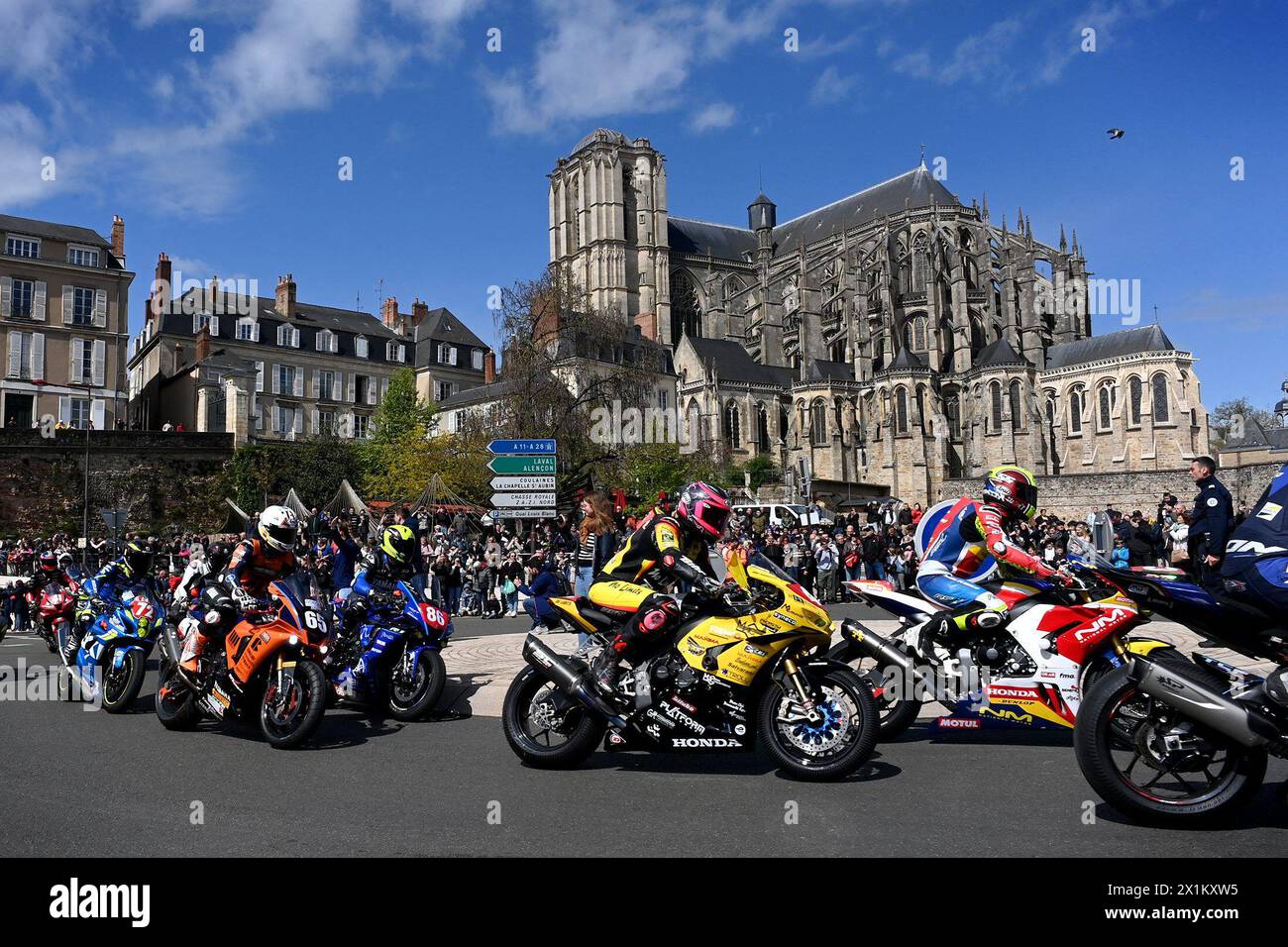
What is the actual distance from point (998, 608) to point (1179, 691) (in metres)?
1.89

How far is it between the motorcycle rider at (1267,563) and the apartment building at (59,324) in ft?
151

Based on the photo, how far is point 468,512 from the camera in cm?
3147

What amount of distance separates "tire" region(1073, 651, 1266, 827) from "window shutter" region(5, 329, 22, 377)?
48381 millimetres

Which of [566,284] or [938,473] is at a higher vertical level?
[566,284]

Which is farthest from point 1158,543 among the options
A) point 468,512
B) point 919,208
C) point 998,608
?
point 919,208

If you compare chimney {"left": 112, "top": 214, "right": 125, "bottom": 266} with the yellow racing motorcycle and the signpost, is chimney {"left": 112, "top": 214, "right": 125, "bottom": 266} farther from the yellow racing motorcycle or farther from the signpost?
the yellow racing motorcycle

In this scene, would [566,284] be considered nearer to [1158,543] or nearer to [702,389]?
[1158,543]

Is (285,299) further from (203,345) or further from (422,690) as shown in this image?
(422,690)

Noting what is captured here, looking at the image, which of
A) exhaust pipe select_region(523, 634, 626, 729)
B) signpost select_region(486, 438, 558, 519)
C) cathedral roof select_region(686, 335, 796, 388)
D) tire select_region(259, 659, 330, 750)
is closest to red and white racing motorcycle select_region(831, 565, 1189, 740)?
exhaust pipe select_region(523, 634, 626, 729)

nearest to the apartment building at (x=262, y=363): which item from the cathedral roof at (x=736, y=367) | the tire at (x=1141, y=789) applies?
the cathedral roof at (x=736, y=367)

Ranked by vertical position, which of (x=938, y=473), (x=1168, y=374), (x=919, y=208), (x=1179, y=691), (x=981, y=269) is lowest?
(x=1179, y=691)

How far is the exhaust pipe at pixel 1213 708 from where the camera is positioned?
164 inches

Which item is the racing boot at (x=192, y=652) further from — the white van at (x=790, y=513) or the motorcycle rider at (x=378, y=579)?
the white van at (x=790, y=513)
